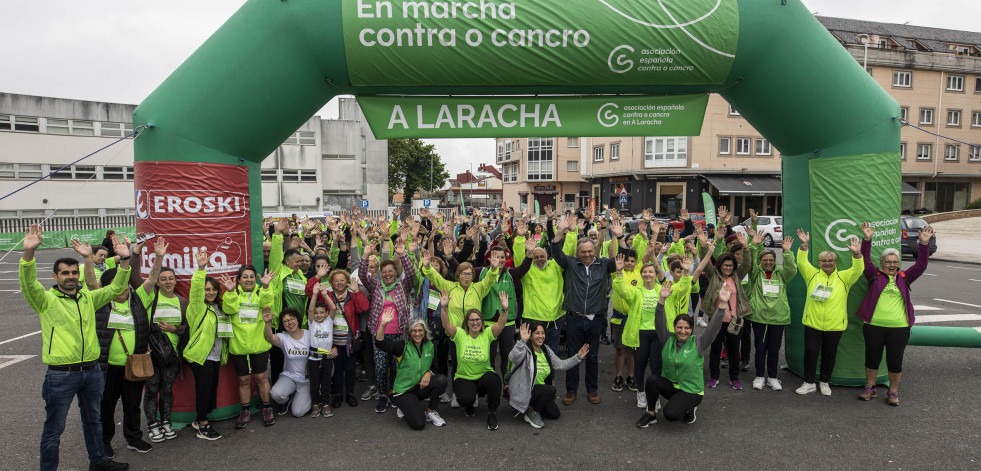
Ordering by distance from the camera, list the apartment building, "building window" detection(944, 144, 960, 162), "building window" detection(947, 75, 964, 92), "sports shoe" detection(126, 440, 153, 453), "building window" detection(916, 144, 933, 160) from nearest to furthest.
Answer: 1. "sports shoe" detection(126, 440, 153, 453)
2. the apartment building
3. "building window" detection(947, 75, 964, 92)
4. "building window" detection(916, 144, 933, 160)
5. "building window" detection(944, 144, 960, 162)

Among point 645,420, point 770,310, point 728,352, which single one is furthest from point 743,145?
point 645,420

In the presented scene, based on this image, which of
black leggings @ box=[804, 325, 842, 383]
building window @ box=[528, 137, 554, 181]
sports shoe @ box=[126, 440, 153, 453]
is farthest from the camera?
building window @ box=[528, 137, 554, 181]

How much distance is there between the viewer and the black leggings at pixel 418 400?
17.3 ft

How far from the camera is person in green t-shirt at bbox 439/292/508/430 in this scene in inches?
213

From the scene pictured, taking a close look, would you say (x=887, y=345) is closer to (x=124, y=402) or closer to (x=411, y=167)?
(x=124, y=402)

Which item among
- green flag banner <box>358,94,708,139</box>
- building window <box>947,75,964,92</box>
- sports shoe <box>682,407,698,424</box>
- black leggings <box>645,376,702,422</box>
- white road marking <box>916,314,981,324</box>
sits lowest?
sports shoe <box>682,407,698,424</box>

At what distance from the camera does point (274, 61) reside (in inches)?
214

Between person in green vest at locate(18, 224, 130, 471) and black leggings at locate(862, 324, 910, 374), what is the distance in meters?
7.63

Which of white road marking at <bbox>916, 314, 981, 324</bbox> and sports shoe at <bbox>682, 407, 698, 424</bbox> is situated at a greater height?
white road marking at <bbox>916, 314, 981, 324</bbox>

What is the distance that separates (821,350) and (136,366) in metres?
7.19

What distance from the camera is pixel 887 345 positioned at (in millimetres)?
5824

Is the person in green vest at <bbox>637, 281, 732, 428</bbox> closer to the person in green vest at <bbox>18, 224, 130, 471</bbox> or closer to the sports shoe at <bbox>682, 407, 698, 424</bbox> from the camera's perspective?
the sports shoe at <bbox>682, 407, 698, 424</bbox>

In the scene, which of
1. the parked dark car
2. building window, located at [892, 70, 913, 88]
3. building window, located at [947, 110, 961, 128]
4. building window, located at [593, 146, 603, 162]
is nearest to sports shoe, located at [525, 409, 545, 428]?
the parked dark car

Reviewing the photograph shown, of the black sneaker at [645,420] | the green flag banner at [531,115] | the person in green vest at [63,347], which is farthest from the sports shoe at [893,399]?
the person in green vest at [63,347]
